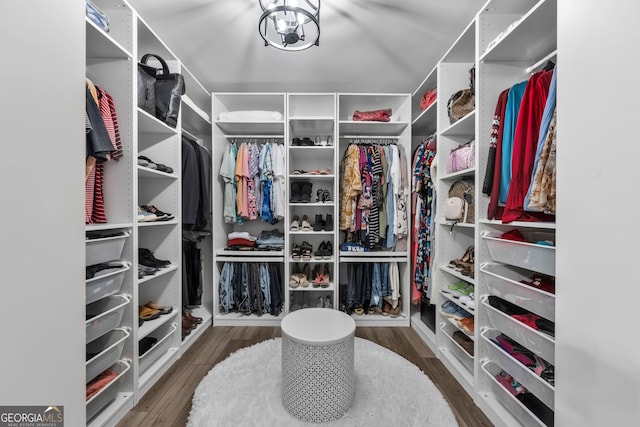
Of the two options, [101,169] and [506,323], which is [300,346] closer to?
[506,323]

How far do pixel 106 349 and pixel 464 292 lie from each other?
7.03ft

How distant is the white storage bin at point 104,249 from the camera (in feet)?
3.91

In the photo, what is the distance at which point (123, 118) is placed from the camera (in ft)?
4.84

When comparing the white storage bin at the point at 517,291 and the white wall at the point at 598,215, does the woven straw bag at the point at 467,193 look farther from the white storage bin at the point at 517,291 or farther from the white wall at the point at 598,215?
the white wall at the point at 598,215

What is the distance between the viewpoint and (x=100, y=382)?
4.27 feet

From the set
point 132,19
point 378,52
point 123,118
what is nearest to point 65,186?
point 123,118

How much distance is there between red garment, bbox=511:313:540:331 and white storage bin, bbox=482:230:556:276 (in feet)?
0.80

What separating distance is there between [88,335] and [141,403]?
0.65 m

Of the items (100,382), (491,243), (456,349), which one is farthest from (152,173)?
(456,349)

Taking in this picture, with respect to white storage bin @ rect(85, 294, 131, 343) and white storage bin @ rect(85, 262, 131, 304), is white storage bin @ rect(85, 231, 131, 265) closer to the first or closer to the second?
white storage bin @ rect(85, 262, 131, 304)

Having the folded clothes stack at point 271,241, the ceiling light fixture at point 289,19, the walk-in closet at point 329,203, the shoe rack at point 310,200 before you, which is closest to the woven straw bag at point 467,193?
the walk-in closet at point 329,203

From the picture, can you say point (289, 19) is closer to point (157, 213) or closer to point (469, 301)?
point (157, 213)

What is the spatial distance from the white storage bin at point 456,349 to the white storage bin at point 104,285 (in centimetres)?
212

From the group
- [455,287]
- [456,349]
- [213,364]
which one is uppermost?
[455,287]
